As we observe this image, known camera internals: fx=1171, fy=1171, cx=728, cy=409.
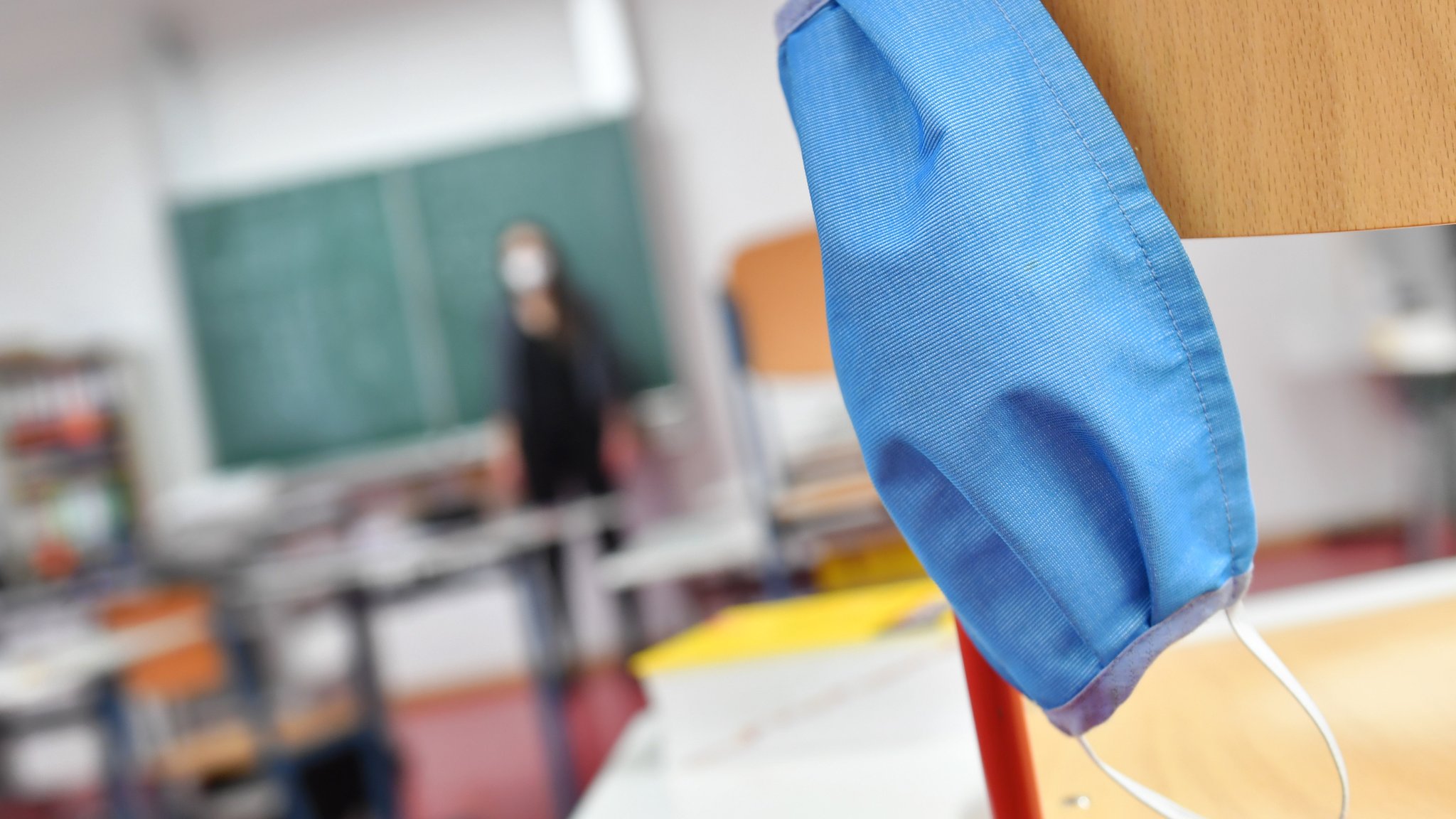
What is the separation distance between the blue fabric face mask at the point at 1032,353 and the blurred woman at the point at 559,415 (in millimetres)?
4247

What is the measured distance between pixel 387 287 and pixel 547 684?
2.65 metres

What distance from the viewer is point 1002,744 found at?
45 centimetres

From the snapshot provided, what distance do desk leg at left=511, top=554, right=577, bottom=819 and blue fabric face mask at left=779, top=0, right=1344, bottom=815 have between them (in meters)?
2.47

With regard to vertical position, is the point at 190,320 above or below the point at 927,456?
above

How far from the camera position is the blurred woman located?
15.2 feet

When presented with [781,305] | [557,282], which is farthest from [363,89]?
[781,305]

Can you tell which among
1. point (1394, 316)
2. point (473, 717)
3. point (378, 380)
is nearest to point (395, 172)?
point (378, 380)

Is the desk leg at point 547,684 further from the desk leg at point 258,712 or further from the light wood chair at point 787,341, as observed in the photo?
the light wood chair at point 787,341

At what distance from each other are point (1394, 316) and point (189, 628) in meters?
3.59

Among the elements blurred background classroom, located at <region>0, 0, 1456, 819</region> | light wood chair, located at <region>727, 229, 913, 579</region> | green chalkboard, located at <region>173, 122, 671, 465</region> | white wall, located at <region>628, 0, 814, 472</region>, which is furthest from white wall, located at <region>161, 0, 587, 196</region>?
light wood chair, located at <region>727, 229, 913, 579</region>

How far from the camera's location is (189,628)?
2934 millimetres

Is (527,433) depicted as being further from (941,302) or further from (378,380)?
(941,302)

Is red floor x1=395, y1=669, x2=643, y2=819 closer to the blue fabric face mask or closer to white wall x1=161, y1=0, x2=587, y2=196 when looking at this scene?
white wall x1=161, y1=0, x2=587, y2=196

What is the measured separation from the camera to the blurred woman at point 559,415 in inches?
182
